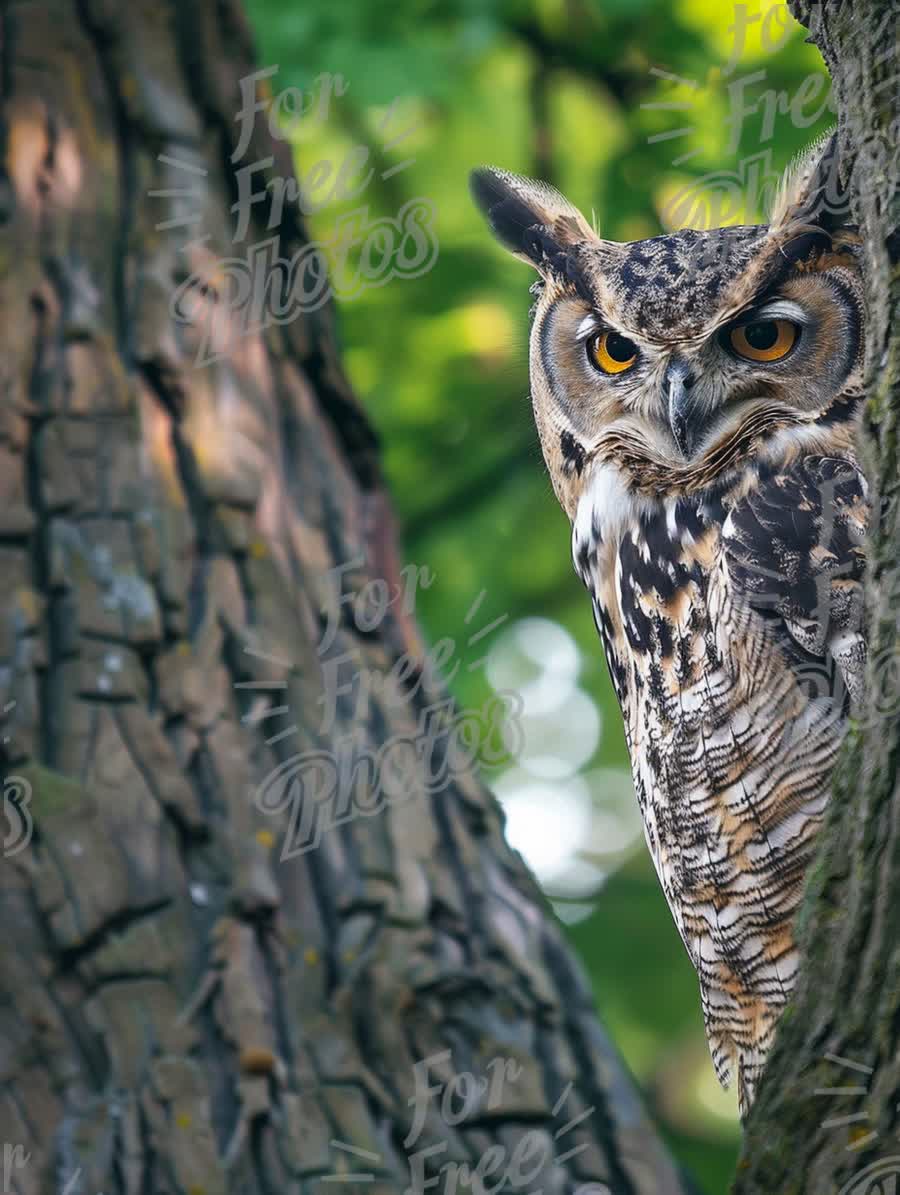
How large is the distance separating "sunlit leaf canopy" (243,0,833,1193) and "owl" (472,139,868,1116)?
3.04 feet

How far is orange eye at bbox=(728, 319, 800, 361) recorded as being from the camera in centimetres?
172

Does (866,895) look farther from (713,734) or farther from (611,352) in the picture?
(611,352)

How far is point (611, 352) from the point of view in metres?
1.92

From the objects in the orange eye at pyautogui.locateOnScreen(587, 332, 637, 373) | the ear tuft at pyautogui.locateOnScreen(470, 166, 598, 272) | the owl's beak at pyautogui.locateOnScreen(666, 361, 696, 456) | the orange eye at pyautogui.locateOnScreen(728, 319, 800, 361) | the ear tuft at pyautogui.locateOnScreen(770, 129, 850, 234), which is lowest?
the owl's beak at pyautogui.locateOnScreen(666, 361, 696, 456)

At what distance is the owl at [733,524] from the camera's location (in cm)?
170

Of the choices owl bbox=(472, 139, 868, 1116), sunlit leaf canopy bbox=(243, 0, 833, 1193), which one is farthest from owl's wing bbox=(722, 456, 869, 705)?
sunlit leaf canopy bbox=(243, 0, 833, 1193)

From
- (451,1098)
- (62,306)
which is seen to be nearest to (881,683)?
(451,1098)

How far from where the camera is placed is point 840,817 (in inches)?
39.7

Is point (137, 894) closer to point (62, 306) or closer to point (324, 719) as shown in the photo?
point (324, 719)

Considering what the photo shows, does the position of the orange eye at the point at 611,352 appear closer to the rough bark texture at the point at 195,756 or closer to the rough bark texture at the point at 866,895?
the rough bark texture at the point at 195,756

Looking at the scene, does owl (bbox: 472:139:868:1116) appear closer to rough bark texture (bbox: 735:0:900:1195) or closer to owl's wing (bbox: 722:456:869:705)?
owl's wing (bbox: 722:456:869:705)

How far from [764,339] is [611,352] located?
267 millimetres

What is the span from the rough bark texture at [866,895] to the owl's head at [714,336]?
599 millimetres

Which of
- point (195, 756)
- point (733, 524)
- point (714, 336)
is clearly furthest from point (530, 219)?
point (195, 756)
